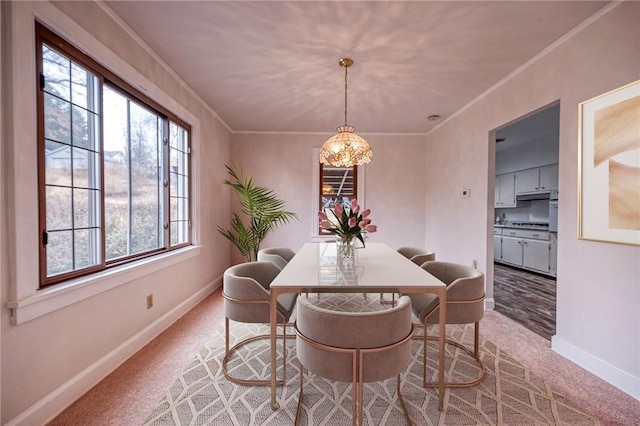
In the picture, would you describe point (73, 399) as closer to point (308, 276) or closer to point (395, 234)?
point (308, 276)

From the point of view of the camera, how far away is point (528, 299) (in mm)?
3572

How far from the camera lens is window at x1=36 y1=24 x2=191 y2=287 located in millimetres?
1547

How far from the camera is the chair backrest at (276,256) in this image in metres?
2.67

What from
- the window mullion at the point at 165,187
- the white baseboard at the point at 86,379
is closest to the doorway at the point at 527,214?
the white baseboard at the point at 86,379

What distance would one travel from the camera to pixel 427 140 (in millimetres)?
4879

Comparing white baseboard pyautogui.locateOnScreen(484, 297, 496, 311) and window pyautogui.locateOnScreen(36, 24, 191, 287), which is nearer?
window pyautogui.locateOnScreen(36, 24, 191, 287)

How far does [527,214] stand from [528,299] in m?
2.98

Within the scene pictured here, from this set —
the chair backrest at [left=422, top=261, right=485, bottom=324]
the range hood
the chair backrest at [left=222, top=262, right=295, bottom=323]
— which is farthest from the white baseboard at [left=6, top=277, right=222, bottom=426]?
the range hood

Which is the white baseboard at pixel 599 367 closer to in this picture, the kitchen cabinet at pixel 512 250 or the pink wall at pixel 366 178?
the pink wall at pixel 366 178

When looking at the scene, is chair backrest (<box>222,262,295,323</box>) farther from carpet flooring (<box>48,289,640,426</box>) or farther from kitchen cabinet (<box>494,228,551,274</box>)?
kitchen cabinet (<box>494,228,551,274</box>)

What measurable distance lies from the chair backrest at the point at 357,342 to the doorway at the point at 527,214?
2617mm

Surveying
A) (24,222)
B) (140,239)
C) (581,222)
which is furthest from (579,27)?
Answer: (140,239)

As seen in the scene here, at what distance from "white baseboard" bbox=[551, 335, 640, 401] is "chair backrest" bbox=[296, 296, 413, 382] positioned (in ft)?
5.57

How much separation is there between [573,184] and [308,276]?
223cm
